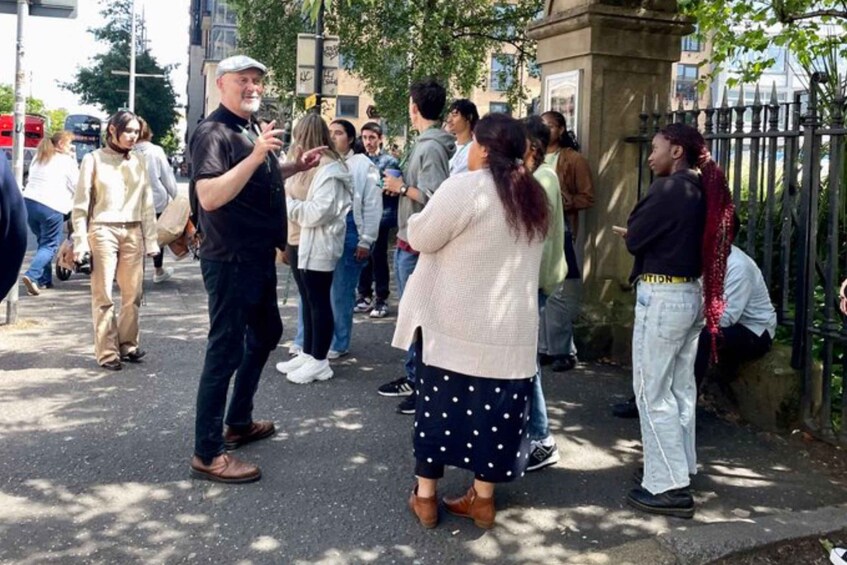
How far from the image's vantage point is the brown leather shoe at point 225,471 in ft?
Result: 14.1

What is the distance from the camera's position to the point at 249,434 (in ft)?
16.1

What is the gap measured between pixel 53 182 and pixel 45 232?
0.60 metres

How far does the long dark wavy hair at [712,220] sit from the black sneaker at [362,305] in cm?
529

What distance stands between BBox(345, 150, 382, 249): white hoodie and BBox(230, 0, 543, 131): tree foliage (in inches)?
372

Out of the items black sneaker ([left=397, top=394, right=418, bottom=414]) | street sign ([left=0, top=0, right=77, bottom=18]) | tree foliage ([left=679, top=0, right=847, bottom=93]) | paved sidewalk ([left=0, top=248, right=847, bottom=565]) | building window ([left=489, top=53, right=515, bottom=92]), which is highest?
building window ([left=489, top=53, right=515, bottom=92])

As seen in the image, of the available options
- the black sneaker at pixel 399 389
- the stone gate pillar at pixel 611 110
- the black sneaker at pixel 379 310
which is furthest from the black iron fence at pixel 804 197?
the black sneaker at pixel 379 310

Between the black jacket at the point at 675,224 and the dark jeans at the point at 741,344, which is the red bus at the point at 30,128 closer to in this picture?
the dark jeans at the point at 741,344

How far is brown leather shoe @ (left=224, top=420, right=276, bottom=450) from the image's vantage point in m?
4.80

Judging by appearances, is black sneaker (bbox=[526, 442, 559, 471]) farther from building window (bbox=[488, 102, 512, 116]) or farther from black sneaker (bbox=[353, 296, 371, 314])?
black sneaker (bbox=[353, 296, 371, 314])

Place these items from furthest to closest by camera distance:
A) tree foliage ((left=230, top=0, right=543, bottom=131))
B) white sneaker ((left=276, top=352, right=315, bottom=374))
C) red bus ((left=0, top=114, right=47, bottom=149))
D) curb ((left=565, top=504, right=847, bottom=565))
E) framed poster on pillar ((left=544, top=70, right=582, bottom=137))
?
red bus ((left=0, top=114, right=47, bottom=149)) → tree foliage ((left=230, top=0, right=543, bottom=131)) → framed poster on pillar ((left=544, top=70, right=582, bottom=137)) → white sneaker ((left=276, top=352, right=315, bottom=374)) → curb ((left=565, top=504, right=847, bottom=565))

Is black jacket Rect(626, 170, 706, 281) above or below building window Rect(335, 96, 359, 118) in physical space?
below

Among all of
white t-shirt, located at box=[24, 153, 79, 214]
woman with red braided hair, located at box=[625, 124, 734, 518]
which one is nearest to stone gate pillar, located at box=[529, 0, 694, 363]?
woman with red braided hair, located at box=[625, 124, 734, 518]

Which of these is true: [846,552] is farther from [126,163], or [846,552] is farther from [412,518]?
[126,163]

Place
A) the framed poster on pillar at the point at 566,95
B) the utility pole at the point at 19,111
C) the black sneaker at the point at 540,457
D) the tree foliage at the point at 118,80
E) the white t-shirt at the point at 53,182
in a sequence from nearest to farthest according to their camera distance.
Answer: the black sneaker at the point at 540,457
the framed poster on pillar at the point at 566,95
the utility pole at the point at 19,111
the white t-shirt at the point at 53,182
the tree foliage at the point at 118,80
